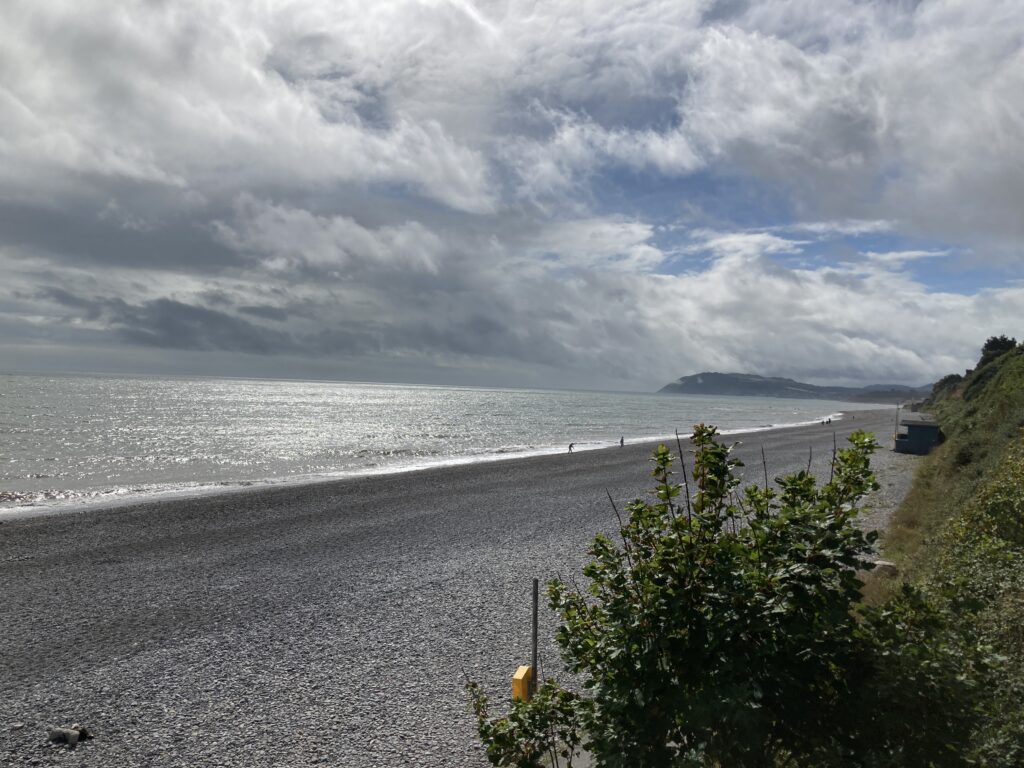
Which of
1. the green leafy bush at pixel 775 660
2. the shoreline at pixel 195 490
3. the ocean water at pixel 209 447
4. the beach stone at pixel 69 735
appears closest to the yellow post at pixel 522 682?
the green leafy bush at pixel 775 660

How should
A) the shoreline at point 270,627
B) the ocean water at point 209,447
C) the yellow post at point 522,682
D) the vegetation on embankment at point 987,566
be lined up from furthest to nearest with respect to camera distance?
the ocean water at point 209,447, the shoreline at point 270,627, the yellow post at point 522,682, the vegetation on embankment at point 987,566

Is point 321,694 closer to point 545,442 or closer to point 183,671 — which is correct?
point 183,671

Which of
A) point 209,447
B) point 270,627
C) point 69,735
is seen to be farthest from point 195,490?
point 69,735

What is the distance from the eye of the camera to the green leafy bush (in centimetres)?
312

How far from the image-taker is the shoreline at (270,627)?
22.7 ft

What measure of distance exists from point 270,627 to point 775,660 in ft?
28.8

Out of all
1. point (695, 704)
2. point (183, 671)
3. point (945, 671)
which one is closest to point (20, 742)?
point (183, 671)

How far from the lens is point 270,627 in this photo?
10.2m

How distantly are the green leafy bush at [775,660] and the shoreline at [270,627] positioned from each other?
367cm

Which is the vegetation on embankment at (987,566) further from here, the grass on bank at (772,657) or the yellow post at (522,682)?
the yellow post at (522,682)

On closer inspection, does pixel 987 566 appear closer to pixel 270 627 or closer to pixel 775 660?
pixel 775 660

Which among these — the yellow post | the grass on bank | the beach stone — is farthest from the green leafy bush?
the beach stone

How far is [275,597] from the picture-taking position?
1188 centimetres

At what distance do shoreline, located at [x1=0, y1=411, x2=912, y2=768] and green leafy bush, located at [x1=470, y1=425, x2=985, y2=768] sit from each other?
3.67 m
